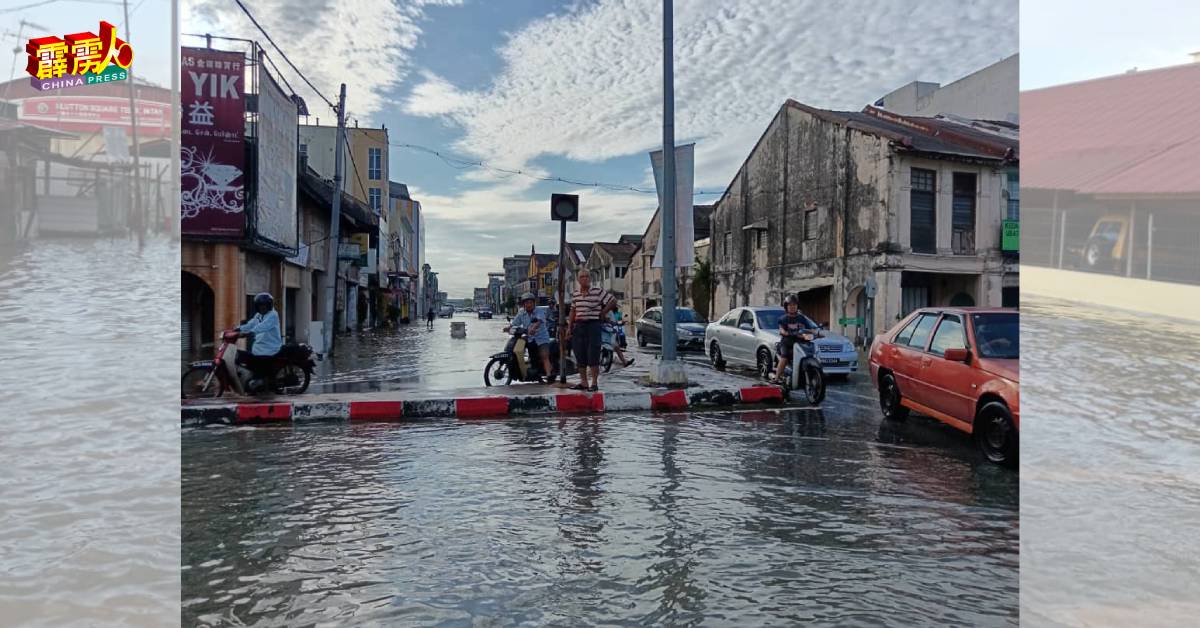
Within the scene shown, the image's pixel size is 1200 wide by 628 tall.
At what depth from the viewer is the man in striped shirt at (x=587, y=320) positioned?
9398 mm

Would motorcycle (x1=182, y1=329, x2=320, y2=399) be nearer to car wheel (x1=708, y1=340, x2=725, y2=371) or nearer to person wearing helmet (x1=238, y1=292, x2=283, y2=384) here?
person wearing helmet (x1=238, y1=292, x2=283, y2=384)

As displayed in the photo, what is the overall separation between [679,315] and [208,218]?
15.0 metres

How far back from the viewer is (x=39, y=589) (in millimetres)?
3197

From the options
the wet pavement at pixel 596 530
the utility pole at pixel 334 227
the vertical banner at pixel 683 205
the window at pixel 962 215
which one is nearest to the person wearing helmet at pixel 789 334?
the vertical banner at pixel 683 205

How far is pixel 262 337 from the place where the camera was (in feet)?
29.1

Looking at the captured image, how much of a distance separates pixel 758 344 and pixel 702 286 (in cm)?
2350

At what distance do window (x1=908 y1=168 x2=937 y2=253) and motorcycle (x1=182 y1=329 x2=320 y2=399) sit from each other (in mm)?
17484

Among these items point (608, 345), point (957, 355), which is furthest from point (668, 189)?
point (957, 355)

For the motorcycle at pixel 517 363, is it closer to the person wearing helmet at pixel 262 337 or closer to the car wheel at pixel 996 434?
the person wearing helmet at pixel 262 337

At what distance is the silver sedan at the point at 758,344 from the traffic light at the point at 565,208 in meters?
3.91

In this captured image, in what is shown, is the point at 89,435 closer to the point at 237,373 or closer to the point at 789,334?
the point at 237,373

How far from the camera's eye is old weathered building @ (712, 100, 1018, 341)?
1711cm

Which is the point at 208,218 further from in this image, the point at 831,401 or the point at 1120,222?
the point at 1120,222

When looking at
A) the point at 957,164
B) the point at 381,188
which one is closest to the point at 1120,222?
the point at 957,164
